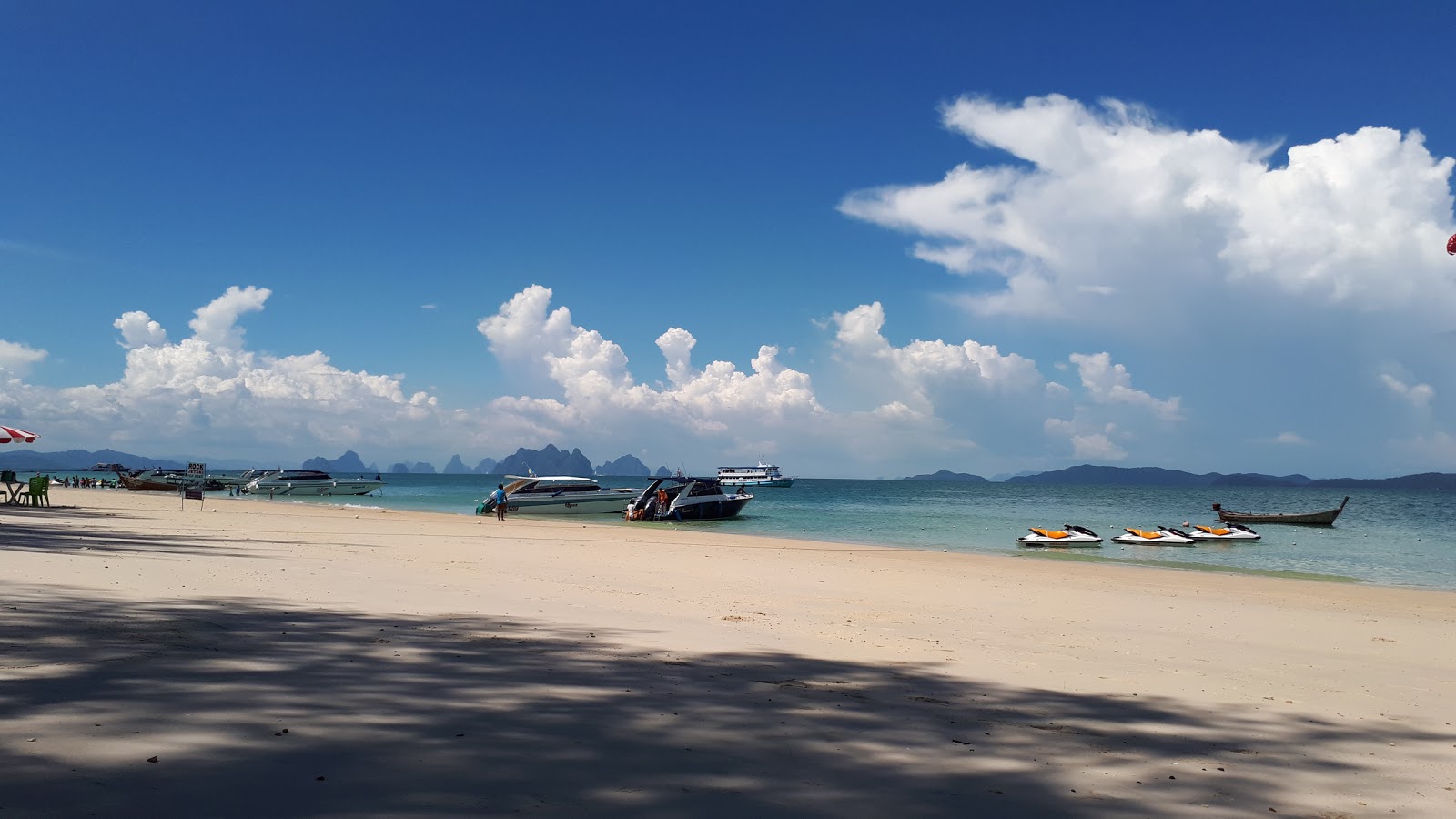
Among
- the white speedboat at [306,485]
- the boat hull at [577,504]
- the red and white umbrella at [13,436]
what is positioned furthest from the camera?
the white speedboat at [306,485]

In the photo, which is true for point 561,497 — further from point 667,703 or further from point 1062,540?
point 667,703

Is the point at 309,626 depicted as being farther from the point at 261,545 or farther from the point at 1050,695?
the point at 261,545

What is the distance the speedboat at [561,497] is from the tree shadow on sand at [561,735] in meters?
49.3

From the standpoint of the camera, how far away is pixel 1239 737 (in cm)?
618

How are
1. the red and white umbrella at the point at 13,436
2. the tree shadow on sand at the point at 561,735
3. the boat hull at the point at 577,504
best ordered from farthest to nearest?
the boat hull at the point at 577,504, the red and white umbrella at the point at 13,436, the tree shadow on sand at the point at 561,735

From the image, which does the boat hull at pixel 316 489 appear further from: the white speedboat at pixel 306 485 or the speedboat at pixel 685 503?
the speedboat at pixel 685 503

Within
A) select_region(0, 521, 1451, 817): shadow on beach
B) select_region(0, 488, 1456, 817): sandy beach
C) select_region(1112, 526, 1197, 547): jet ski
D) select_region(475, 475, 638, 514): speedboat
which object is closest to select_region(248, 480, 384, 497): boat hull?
select_region(475, 475, 638, 514): speedboat

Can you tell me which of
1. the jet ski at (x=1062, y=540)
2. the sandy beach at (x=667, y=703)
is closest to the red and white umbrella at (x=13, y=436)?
the sandy beach at (x=667, y=703)

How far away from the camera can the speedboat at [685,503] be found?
2124 inches

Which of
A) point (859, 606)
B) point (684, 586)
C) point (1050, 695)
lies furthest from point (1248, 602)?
point (1050, 695)

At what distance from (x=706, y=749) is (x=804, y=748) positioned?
1.93 ft

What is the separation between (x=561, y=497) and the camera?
5862 cm

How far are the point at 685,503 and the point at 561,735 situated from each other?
49788 millimetres

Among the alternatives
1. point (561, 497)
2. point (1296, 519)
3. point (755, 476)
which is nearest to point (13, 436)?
point (561, 497)
